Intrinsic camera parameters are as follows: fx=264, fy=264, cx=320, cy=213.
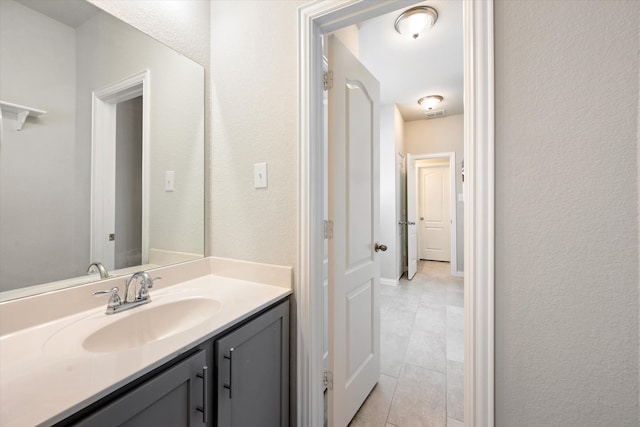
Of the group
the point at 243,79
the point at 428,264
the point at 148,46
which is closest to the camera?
the point at 148,46

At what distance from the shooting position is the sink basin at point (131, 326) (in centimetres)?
80

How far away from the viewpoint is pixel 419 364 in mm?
2027

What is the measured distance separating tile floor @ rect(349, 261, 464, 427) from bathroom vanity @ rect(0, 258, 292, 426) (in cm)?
78

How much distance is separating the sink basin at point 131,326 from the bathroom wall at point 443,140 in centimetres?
468

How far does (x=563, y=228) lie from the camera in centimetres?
77

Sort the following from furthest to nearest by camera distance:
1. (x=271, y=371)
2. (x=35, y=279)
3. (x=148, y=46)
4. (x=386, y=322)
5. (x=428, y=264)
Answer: (x=428, y=264) → (x=386, y=322) → (x=148, y=46) → (x=271, y=371) → (x=35, y=279)

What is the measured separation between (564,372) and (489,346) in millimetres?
190

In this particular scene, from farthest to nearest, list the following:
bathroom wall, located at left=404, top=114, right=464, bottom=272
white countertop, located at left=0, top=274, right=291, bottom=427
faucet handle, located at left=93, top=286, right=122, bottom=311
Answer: bathroom wall, located at left=404, top=114, right=464, bottom=272
faucet handle, located at left=93, top=286, right=122, bottom=311
white countertop, located at left=0, top=274, right=291, bottom=427

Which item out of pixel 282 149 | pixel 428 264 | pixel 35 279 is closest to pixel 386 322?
pixel 282 149

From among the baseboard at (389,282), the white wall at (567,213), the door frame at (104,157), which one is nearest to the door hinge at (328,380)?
the white wall at (567,213)

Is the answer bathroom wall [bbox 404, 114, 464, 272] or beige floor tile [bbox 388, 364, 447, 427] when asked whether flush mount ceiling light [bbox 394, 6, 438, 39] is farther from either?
bathroom wall [bbox 404, 114, 464, 272]

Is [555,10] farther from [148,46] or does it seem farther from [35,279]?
[35,279]

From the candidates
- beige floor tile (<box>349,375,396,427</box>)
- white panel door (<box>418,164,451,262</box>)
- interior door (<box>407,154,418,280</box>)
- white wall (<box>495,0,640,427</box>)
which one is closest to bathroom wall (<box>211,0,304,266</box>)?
white wall (<box>495,0,640,427</box>)

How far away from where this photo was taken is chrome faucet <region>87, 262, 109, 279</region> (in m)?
1.03
